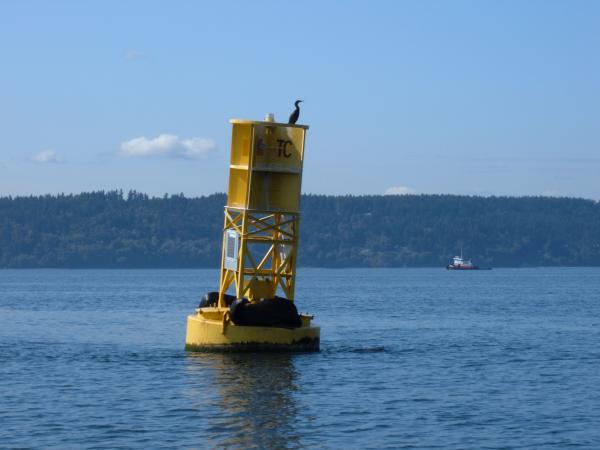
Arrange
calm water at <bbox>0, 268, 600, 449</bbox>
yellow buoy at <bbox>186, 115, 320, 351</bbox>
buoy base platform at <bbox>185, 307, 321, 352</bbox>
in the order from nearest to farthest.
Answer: calm water at <bbox>0, 268, 600, 449</bbox>, buoy base platform at <bbox>185, 307, 321, 352</bbox>, yellow buoy at <bbox>186, 115, 320, 351</bbox>

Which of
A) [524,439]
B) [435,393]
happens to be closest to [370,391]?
[435,393]

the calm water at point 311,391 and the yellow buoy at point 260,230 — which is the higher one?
the yellow buoy at point 260,230

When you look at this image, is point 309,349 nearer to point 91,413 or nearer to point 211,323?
point 211,323

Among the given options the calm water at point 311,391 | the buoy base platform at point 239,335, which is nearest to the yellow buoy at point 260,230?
the buoy base platform at point 239,335

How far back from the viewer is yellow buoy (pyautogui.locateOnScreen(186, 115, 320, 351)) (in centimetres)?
4053

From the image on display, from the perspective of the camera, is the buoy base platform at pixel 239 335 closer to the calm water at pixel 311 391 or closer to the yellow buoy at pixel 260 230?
the yellow buoy at pixel 260 230

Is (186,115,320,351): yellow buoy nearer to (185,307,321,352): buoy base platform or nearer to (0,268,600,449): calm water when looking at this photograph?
(185,307,321,352): buoy base platform

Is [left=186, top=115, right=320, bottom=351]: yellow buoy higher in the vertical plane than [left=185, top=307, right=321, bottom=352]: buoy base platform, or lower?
higher

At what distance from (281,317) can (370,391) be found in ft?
21.8

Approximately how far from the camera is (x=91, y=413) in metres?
30.5

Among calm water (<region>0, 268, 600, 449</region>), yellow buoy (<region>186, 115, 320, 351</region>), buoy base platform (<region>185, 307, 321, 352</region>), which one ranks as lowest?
calm water (<region>0, 268, 600, 449</region>)

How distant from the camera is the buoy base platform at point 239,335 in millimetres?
40062

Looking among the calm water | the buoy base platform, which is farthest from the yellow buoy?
the calm water

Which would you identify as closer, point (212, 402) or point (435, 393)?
point (212, 402)
